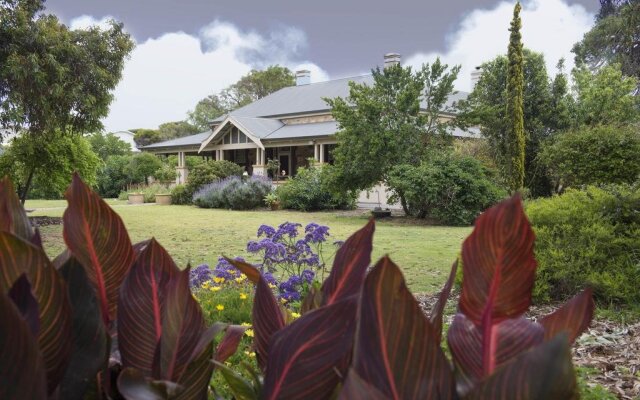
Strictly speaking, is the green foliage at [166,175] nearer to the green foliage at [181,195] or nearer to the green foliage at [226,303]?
the green foliage at [181,195]

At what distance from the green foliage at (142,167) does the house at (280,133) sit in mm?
837

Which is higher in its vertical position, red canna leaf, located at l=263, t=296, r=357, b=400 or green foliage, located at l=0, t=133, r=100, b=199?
green foliage, located at l=0, t=133, r=100, b=199

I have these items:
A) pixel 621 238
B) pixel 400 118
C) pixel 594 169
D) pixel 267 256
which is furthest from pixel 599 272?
pixel 400 118

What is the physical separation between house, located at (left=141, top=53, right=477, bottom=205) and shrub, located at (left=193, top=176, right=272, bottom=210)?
5.05 meters

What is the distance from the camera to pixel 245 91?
5516cm

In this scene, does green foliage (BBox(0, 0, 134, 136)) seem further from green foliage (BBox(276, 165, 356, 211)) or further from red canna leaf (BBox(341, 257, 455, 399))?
red canna leaf (BBox(341, 257, 455, 399))

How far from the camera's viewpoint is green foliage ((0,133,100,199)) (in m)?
16.1

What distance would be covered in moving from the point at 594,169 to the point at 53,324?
1785 cm

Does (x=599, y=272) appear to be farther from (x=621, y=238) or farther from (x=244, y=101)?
(x=244, y=101)

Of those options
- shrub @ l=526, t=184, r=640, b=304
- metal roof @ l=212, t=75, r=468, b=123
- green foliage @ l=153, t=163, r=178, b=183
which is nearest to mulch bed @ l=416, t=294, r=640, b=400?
shrub @ l=526, t=184, r=640, b=304

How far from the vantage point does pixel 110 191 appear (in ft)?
117

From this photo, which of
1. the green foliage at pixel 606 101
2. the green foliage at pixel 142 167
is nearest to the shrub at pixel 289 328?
the green foliage at pixel 606 101

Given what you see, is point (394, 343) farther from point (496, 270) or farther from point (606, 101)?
point (606, 101)

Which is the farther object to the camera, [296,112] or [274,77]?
[274,77]
